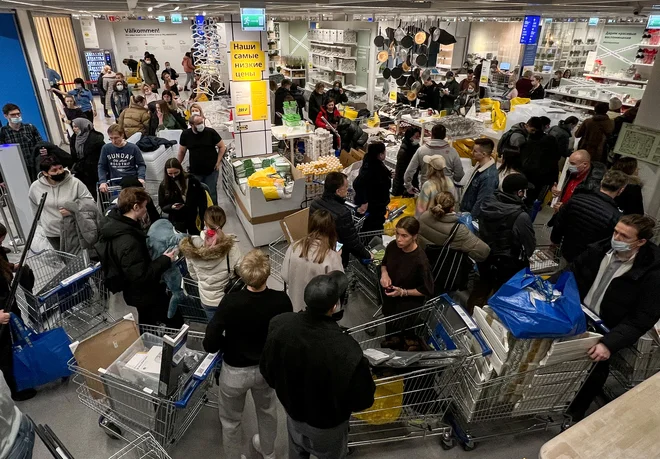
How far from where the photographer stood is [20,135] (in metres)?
5.70

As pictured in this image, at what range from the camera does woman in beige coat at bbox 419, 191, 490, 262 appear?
354cm

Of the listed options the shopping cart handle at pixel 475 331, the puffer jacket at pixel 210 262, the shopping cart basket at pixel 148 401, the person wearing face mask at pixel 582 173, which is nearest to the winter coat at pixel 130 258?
the puffer jacket at pixel 210 262

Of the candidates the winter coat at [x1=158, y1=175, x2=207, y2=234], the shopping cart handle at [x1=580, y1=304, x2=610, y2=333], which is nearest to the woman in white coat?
the winter coat at [x1=158, y1=175, x2=207, y2=234]

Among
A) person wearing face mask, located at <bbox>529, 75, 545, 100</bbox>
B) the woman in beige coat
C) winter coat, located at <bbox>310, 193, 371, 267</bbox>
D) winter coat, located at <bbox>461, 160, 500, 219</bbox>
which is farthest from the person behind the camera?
person wearing face mask, located at <bbox>529, 75, 545, 100</bbox>

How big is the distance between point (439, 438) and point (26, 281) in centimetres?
350

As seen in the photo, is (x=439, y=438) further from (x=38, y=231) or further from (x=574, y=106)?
(x=574, y=106)

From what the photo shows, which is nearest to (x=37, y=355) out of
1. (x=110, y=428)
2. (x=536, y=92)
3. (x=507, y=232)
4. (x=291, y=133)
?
(x=110, y=428)

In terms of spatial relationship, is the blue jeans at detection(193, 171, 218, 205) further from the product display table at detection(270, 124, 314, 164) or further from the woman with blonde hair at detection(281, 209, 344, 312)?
the woman with blonde hair at detection(281, 209, 344, 312)

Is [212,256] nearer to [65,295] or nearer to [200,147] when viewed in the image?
[65,295]

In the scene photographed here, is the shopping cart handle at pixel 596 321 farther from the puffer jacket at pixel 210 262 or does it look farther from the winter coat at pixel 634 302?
the puffer jacket at pixel 210 262

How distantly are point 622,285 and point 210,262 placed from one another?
114 inches

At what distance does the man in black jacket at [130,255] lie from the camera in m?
3.16

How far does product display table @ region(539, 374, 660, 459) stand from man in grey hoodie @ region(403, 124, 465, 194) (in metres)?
4.15

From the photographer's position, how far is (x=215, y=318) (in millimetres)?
2439
